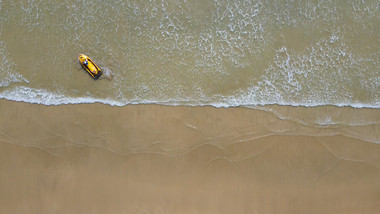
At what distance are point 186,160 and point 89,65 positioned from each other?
3714mm

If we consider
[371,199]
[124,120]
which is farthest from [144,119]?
[371,199]

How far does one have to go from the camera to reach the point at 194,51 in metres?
6.56

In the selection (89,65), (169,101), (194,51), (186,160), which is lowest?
(186,160)

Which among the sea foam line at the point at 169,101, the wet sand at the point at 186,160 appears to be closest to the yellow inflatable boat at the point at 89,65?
the sea foam line at the point at 169,101

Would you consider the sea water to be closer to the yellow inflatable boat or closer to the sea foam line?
the sea foam line

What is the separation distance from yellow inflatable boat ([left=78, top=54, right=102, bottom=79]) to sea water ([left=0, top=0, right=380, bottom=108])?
262 mm

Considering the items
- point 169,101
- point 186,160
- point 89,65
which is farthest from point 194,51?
point 186,160

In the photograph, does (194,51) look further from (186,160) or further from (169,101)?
(186,160)

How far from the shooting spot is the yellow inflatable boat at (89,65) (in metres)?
6.24

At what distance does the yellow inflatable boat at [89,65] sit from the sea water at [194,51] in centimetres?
26

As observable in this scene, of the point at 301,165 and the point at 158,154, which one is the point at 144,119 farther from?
the point at 301,165

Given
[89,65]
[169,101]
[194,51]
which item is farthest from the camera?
[194,51]

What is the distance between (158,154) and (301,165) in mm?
3944

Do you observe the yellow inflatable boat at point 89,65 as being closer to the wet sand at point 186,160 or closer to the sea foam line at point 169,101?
the sea foam line at point 169,101
